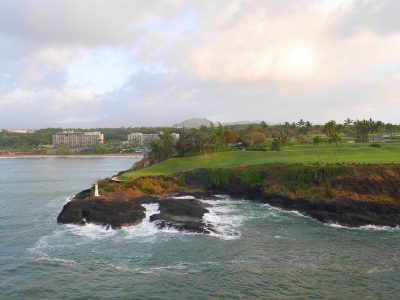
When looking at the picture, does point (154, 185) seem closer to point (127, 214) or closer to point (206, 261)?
point (127, 214)

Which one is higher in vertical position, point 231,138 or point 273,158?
point 231,138

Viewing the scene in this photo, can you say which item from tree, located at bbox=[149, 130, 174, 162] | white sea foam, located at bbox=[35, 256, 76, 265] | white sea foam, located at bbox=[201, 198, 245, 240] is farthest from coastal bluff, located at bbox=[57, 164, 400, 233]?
tree, located at bbox=[149, 130, 174, 162]

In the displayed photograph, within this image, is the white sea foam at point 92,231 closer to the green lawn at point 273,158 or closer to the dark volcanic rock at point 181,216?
the dark volcanic rock at point 181,216

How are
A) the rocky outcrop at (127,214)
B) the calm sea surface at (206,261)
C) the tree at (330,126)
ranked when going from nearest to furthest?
the calm sea surface at (206,261) < the rocky outcrop at (127,214) < the tree at (330,126)

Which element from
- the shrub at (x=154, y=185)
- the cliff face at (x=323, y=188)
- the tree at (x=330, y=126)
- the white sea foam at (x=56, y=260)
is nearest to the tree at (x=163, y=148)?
the cliff face at (x=323, y=188)

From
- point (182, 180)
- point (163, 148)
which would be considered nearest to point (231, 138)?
point (163, 148)

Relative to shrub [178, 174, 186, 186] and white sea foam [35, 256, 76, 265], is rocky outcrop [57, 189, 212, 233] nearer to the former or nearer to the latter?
white sea foam [35, 256, 76, 265]

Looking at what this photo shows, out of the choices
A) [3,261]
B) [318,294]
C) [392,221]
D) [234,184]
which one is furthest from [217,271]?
[234,184]
